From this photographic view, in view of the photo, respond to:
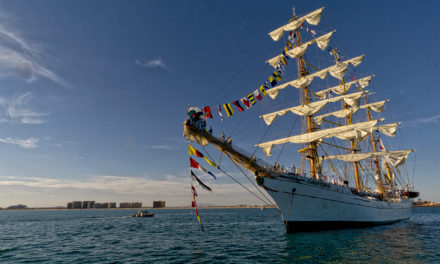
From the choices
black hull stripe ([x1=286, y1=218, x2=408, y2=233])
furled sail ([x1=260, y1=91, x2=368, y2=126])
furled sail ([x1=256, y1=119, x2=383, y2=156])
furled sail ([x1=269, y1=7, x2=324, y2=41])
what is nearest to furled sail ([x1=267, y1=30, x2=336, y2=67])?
furled sail ([x1=269, y1=7, x2=324, y2=41])

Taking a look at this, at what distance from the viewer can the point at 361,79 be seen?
150 feet

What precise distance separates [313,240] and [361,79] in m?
38.6

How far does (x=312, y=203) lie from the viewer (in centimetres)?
2397

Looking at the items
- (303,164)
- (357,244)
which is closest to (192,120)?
(357,244)

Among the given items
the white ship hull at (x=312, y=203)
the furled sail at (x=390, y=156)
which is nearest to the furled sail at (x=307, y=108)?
the furled sail at (x=390, y=156)

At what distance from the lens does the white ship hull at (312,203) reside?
2311 centimetres

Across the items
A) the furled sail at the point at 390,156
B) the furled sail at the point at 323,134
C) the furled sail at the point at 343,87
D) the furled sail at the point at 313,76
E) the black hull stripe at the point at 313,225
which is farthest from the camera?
the furled sail at the point at 343,87

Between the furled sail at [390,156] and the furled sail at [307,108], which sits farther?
the furled sail at [390,156]

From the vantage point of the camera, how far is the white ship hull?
2311cm

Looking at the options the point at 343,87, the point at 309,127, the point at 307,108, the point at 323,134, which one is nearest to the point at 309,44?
the point at 307,108

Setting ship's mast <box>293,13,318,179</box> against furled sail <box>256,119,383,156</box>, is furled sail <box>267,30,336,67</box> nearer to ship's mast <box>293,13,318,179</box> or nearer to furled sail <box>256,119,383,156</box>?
ship's mast <box>293,13,318,179</box>

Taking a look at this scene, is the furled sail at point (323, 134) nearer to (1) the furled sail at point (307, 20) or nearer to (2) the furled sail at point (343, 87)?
(2) the furled sail at point (343, 87)

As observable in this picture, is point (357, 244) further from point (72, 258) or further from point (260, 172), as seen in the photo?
point (72, 258)

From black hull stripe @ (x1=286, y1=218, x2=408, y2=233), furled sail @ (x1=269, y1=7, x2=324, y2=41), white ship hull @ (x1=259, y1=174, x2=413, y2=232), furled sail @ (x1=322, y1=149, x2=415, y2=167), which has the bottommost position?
black hull stripe @ (x1=286, y1=218, x2=408, y2=233)
